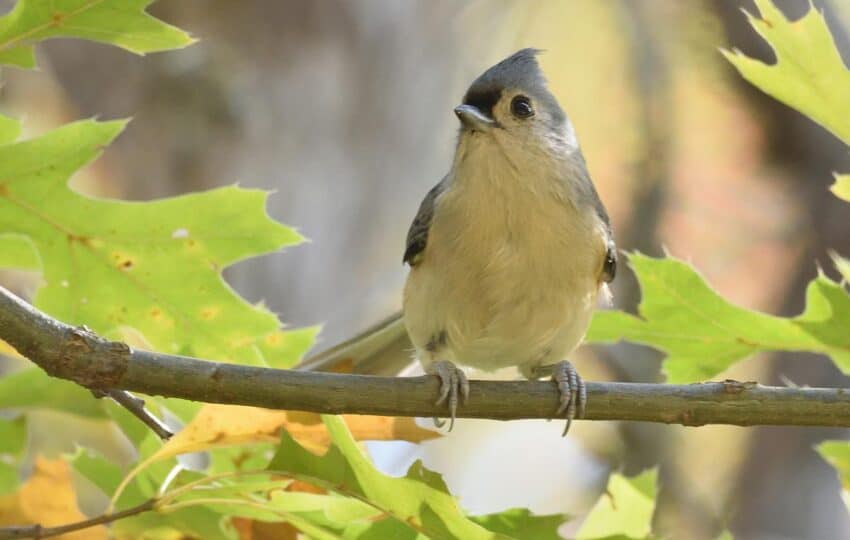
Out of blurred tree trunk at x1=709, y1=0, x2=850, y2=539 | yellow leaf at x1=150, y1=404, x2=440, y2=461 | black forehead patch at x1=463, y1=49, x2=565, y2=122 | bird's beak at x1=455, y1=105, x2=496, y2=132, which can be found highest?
black forehead patch at x1=463, y1=49, x2=565, y2=122

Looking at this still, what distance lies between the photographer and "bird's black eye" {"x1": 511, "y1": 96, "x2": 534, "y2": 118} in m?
2.04

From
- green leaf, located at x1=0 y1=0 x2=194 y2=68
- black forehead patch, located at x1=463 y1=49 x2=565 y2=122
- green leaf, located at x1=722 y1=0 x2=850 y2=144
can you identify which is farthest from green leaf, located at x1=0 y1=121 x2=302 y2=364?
green leaf, located at x1=722 y1=0 x2=850 y2=144

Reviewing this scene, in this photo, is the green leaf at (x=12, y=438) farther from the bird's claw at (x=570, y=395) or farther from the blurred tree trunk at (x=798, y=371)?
the blurred tree trunk at (x=798, y=371)

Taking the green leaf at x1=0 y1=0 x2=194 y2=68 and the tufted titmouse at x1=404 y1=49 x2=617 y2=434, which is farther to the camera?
the tufted titmouse at x1=404 y1=49 x2=617 y2=434

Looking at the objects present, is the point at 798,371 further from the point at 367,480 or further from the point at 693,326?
the point at 367,480

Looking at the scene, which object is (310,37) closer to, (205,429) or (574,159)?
(574,159)

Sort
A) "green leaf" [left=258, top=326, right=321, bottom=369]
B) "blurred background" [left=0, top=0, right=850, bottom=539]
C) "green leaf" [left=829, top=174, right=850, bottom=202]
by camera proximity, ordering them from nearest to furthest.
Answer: "green leaf" [left=829, top=174, right=850, bottom=202]
"green leaf" [left=258, top=326, right=321, bottom=369]
"blurred background" [left=0, top=0, right=850, bottom=539]

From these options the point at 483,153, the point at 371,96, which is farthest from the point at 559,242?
the point at 371,96

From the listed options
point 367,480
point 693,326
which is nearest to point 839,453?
point 693,326

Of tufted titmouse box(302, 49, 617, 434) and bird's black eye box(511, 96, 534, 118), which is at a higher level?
bird's black eye box(511, 96, 534, 118)

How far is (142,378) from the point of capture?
1.30 metres

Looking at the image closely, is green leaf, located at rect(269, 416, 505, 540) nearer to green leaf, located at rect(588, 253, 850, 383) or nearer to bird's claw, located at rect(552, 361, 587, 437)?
bird's claw, located at rect(552, 361, 587, 437)

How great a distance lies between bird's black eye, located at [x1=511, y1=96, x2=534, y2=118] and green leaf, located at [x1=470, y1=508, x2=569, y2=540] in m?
0.82

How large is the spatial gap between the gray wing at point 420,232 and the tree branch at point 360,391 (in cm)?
60
